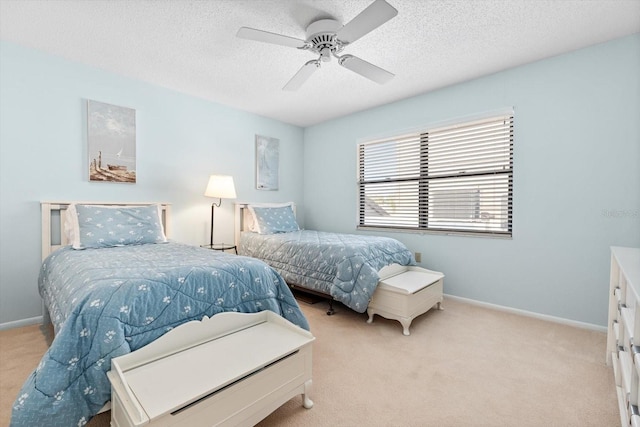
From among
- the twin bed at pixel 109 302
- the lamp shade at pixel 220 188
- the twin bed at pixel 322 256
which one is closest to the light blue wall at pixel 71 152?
the lamp shade at pixel 220 188

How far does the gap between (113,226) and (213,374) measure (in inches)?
75.5

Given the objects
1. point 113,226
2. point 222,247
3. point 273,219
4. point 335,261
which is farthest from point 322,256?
point 113,226

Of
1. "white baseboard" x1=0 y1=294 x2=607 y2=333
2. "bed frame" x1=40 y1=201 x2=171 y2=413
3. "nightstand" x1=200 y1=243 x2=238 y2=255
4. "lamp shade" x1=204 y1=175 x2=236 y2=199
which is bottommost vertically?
"white baseboard" x1=0 y1=294 x2=607 y2=333

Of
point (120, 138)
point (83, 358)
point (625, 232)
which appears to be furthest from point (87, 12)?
point (625, 232)

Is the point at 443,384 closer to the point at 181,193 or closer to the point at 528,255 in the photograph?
the point at 528,255

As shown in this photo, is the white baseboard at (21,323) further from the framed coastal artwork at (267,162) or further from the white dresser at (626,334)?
the white dresser at (626,334)

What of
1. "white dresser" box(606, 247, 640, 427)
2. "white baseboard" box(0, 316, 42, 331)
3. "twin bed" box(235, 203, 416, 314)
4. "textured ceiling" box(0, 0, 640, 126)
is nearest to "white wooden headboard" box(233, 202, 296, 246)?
"twin bed" box(235, 203, 416, 314)

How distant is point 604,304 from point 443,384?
1.77 metres

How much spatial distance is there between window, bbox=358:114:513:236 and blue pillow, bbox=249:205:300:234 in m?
0.99

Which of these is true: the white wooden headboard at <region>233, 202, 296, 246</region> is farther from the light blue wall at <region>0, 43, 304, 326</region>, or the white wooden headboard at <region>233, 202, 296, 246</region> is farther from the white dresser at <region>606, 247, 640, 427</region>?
the white dresser at <region>606, 247, 640, 427</region>

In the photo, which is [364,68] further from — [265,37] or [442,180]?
[442,180]

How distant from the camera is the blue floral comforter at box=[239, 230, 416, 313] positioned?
2.57 m

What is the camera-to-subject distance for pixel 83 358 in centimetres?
122

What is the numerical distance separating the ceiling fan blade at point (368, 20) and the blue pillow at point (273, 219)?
2.36m
